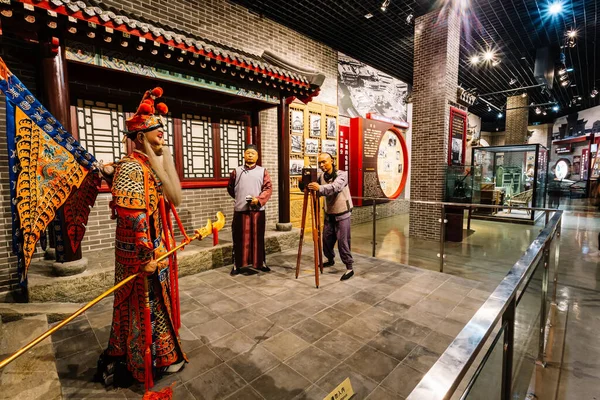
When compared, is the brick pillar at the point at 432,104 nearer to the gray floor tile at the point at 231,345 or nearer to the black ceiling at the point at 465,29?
the black ceiling at the point at 465,29

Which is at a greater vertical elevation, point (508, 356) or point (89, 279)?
point (508, 356)

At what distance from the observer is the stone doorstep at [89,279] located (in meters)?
3.02

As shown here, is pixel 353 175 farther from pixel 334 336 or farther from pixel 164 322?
pixel 164 322

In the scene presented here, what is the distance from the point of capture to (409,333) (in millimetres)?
2705

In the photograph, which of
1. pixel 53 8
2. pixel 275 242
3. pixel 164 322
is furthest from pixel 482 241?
pixel 53 8

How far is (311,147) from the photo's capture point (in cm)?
747

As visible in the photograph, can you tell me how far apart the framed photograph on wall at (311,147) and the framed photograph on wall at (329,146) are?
0.23m

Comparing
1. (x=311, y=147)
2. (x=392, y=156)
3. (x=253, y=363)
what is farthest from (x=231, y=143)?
(x=392, y=156)

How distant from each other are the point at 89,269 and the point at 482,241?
313 inches

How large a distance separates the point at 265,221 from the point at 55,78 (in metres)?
3.13

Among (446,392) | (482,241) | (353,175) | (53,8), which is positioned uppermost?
(53,8)

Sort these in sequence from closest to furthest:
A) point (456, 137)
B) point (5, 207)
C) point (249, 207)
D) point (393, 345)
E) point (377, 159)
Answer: point (393, 345) → point (5, 207) → point (249, 207) → point (456, 137) → point (377, 159)

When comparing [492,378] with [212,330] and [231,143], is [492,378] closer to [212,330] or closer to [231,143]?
[212,330]

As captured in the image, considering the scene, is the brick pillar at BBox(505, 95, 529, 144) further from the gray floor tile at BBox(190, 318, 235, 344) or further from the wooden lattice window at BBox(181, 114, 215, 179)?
the gray floor tile at BBox(190, 318, 235, 344)
